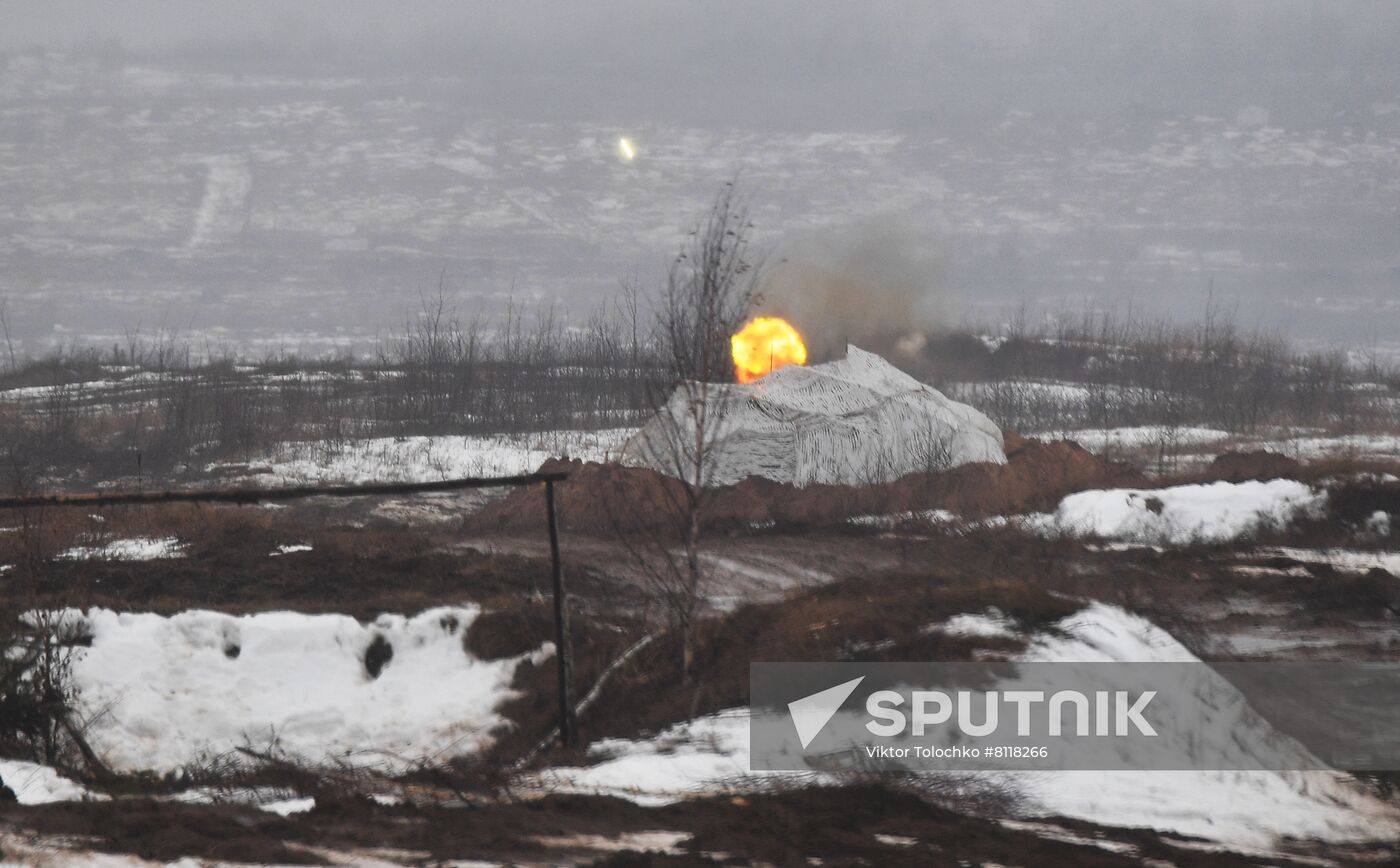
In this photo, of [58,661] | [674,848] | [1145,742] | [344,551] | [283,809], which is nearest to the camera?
[674,848]

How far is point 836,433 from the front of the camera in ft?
76.5

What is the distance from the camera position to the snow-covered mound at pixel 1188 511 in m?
18.9

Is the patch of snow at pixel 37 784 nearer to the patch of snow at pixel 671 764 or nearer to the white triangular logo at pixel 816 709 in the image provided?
the patch of snow at pixel 671 764

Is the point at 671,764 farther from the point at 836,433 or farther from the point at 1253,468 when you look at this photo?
the point at 1253,468

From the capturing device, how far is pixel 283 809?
24.7 feet

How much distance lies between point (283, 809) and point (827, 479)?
16.3 m

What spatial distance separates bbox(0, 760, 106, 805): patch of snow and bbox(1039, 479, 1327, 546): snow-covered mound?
14.7 m

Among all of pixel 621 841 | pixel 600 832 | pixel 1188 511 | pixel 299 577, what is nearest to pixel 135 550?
pixel 299 577

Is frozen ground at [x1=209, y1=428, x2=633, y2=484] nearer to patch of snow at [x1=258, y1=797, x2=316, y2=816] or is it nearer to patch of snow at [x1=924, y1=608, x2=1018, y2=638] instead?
patch of snow at [x1=924, y1=608, x2=1018, y2=638]

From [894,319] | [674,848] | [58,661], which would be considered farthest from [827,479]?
[894,319]

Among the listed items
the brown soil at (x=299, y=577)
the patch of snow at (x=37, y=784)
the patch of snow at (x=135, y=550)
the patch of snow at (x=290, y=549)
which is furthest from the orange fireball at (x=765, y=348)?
the patch of snow at (x=37, y=784)

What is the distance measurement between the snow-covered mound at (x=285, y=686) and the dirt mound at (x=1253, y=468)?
48.9 ft

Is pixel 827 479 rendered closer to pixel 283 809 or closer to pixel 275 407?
pixel 283 809

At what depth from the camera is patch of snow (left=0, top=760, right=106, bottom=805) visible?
25.3 feet
